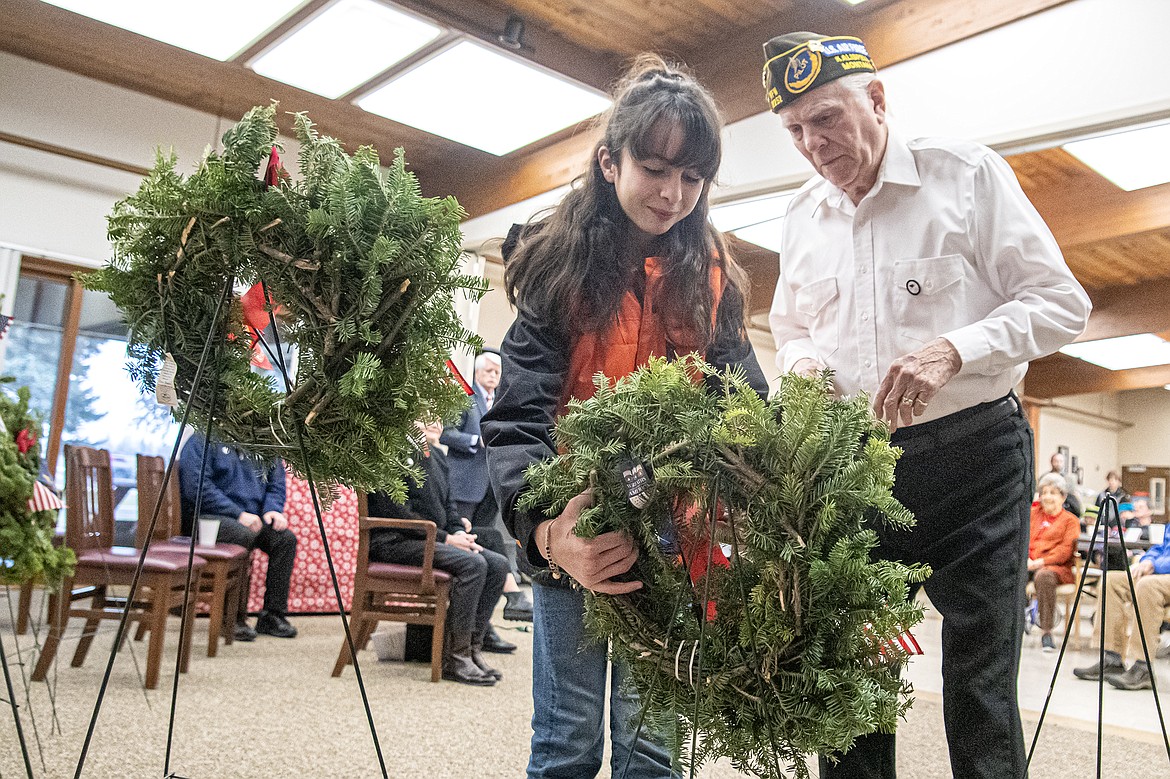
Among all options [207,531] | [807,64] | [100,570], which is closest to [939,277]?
[807,64]

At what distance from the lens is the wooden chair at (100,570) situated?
330 cm

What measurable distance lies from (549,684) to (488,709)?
234 centimetres

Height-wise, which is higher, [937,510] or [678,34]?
[678,34]

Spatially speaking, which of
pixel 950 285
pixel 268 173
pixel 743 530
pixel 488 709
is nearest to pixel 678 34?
pixel 488 709

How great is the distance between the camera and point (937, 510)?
1.47 m

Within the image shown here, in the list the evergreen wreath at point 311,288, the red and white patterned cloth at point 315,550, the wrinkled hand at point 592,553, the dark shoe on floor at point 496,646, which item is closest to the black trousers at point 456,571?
the dark shoe on floor at point 496,646

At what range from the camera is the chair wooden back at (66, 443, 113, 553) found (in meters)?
3.45

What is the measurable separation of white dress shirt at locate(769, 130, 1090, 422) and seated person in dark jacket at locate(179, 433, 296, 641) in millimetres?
3627

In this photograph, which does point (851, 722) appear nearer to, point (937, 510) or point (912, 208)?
point (937, 510)

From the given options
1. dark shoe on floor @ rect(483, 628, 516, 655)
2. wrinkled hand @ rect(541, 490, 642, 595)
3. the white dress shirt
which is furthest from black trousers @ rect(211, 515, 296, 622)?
wrinkled hand @ rect(541, 490, 642, 595)

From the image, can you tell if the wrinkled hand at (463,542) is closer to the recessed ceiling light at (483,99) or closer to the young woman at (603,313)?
the recessed ceiling light at (483,99)

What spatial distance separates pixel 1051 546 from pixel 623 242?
6.32 meters

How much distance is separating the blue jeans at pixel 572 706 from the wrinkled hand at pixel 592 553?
0.64 ft

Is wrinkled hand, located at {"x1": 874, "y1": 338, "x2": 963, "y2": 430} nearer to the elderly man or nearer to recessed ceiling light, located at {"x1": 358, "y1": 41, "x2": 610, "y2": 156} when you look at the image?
the elderly man
